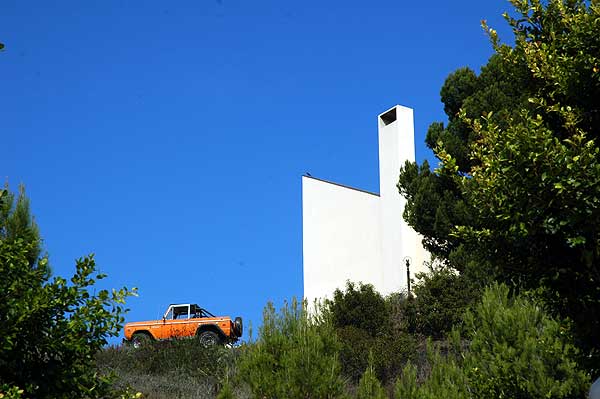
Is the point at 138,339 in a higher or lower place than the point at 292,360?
higher

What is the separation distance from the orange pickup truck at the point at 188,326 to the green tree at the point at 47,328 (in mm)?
20187

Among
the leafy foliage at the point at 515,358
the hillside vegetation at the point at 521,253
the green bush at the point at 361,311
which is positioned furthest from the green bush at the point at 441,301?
the hillside vegetation at the point at 521,253

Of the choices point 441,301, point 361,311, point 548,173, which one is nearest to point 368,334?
point 361,311

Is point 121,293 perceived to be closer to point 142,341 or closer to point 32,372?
point 32,372

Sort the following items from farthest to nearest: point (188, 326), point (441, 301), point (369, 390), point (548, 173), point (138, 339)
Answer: point (188, 326)
point (138, 339)
point (441, 301)
point (369, 390)
point (548, 173)

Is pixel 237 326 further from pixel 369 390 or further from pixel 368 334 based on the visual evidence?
pixel 369 390

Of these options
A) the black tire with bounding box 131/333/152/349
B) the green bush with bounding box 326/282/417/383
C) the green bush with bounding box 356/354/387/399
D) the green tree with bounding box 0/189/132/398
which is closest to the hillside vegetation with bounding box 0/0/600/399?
the green tree with bounding box 0/189/132/398

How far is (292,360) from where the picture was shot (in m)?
13.7

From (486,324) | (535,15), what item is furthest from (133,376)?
(535,15)

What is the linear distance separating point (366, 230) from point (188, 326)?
810cm

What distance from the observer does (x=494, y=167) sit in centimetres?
652

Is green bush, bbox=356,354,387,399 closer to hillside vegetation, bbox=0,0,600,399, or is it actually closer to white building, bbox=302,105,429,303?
hillside vegetation, bbox=0,0,600,399

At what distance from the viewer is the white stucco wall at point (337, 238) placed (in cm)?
3062

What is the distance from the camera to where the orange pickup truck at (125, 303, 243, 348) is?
88.3 feet
